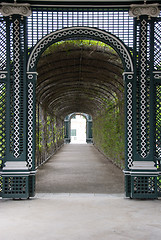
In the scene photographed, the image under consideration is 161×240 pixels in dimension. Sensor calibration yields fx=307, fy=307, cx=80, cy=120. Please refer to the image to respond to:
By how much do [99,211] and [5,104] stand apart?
10.8ft

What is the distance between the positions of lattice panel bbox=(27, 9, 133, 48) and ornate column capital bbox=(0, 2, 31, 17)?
291mm

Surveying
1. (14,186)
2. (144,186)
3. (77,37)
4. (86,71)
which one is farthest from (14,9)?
(86,71)

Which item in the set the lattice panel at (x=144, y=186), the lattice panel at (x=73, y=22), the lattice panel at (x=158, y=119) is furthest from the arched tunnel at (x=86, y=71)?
the lattice panel at (x=144, y=186)

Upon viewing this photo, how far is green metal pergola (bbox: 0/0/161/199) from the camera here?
22.9ft

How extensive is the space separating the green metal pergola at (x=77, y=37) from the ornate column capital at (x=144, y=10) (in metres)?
0.02

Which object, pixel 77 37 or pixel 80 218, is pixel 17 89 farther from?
pixel 80 218

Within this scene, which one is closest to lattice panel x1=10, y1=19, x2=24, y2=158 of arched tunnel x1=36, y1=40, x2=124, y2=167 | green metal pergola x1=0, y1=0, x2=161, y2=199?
green metal pergola x1=0, y1=0, x2=161, y2=199

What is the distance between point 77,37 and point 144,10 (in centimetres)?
165

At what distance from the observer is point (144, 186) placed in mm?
6941

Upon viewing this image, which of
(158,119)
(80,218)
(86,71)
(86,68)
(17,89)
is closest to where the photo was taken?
(80,218)

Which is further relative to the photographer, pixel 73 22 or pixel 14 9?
pixel 73 22

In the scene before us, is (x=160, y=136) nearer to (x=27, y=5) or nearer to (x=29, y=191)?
(x=29, y=191)

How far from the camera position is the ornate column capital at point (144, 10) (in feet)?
22.8

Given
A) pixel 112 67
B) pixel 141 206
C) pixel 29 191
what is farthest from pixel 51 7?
pixel 141 206
